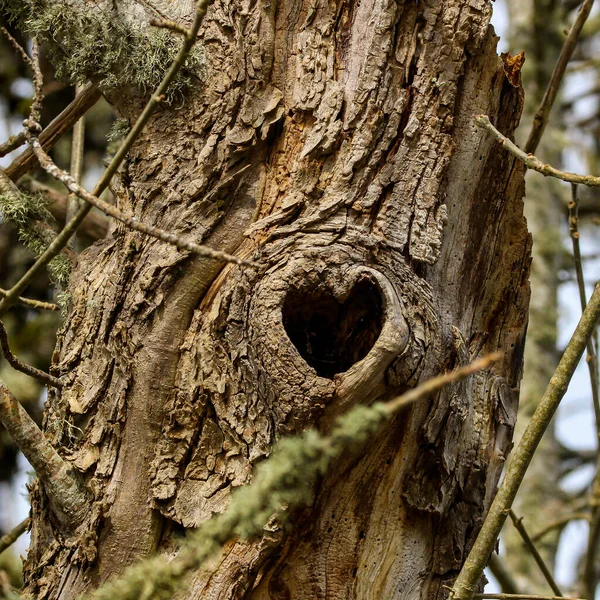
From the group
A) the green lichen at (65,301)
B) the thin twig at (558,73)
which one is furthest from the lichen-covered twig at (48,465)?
the thin twig at (558,73)

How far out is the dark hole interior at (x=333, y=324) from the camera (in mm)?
1507

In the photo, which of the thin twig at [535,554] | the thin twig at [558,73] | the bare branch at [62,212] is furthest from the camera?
the bare branch at [62,212]

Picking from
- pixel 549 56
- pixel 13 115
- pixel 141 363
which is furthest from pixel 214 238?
pixel 549 56

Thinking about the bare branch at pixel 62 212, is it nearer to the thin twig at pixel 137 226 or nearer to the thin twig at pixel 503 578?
the thin twig at pixel 137 226

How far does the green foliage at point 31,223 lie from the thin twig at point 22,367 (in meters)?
0.29

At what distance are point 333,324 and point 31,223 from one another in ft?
2.68

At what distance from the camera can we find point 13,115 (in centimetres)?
461

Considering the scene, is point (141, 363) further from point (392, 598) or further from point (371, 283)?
point (392, 598)

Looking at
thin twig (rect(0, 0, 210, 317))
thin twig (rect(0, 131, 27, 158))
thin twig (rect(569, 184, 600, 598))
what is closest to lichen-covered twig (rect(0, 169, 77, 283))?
thin twig (rect(0, 131, 27, 158))

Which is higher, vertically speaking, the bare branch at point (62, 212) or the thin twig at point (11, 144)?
the bare branch at point (62, 212)

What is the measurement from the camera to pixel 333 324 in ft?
5.18

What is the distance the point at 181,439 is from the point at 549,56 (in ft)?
13.5

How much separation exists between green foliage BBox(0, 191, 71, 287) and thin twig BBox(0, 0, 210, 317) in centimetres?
43

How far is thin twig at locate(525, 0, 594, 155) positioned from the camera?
2.19 meters
